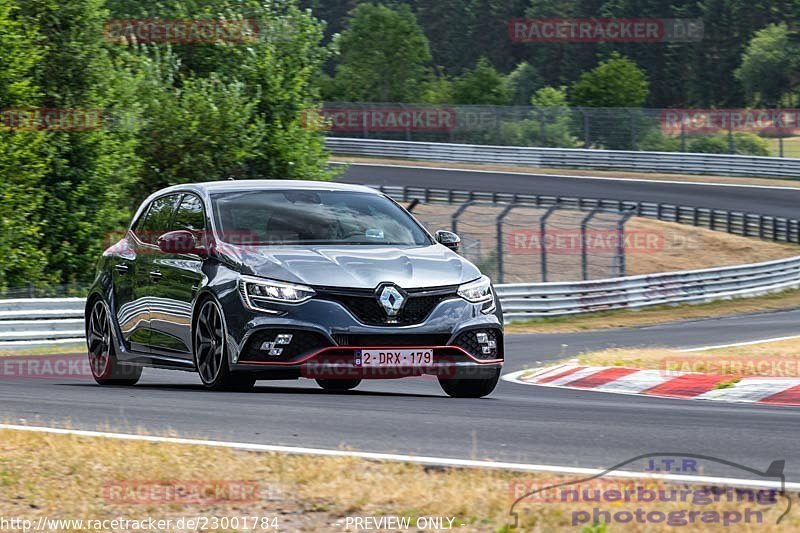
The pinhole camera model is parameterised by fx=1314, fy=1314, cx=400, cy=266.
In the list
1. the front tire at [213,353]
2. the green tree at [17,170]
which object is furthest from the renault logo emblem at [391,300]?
the green tree at [17,170]

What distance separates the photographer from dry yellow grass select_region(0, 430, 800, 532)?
5.18m

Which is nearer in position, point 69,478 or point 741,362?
point 69,478

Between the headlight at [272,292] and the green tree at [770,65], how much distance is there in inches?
3561

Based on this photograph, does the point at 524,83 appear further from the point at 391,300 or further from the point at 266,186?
the point at 391,300

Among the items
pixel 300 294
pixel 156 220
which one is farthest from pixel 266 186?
pixel 300 294

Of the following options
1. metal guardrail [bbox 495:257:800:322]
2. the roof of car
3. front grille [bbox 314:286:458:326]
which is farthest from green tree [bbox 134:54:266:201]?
front grille [bbox 314:286:458:326]

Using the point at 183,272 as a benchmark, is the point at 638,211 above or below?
below

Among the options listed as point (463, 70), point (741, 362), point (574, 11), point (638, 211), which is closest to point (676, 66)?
point (574, 11)

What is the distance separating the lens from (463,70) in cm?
12075

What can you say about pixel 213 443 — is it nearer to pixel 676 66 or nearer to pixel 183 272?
pixel 183 272

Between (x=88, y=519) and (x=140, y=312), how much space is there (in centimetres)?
548

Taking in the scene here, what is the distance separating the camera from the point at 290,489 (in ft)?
19.0

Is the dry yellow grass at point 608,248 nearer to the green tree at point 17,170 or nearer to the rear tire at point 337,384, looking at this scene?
the green tree at point 17,170

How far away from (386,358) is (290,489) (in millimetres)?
3219
